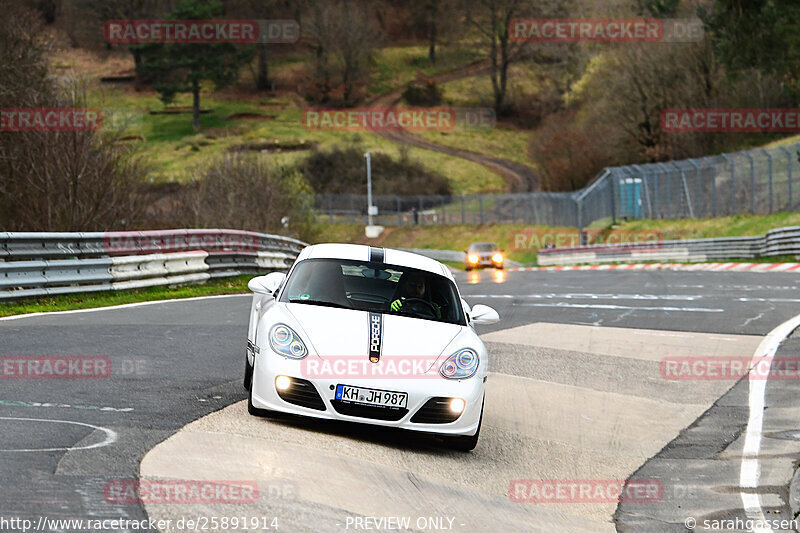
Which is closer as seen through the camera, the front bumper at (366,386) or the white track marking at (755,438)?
the white track marking at (755,438)

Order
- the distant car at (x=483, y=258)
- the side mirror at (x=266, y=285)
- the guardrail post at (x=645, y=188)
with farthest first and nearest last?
the guardrail post at (x=645, y=188) → the distant car at (x=483, y=258) → the side mirror at (x=266, y=285)

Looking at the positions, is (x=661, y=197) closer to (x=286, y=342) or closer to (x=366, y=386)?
(x=286, y=342)

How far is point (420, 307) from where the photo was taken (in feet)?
28.3

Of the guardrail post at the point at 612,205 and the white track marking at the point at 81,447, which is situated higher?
the white track marking at the point at 81,447

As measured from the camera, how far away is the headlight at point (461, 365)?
305 inches

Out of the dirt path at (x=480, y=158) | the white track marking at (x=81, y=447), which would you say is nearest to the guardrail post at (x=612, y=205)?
the dirt path at (x=480, y=158)

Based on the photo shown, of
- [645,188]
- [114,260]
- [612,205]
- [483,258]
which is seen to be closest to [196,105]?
[612,205]

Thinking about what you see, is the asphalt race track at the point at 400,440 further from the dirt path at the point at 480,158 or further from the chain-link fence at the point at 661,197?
the dirt path at the point at 480,158

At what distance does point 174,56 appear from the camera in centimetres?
11925

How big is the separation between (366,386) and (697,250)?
3413 cm

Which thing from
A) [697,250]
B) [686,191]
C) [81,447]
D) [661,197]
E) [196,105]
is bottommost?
Result: [697,250]

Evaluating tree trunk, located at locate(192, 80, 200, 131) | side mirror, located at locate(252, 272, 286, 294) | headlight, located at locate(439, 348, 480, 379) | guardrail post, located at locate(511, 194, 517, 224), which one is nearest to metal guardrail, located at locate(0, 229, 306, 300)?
side mirror, located at locate(252, 272, 286, 294)

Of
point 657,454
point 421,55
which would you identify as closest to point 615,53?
point 657,454

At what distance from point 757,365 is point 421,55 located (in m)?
143
